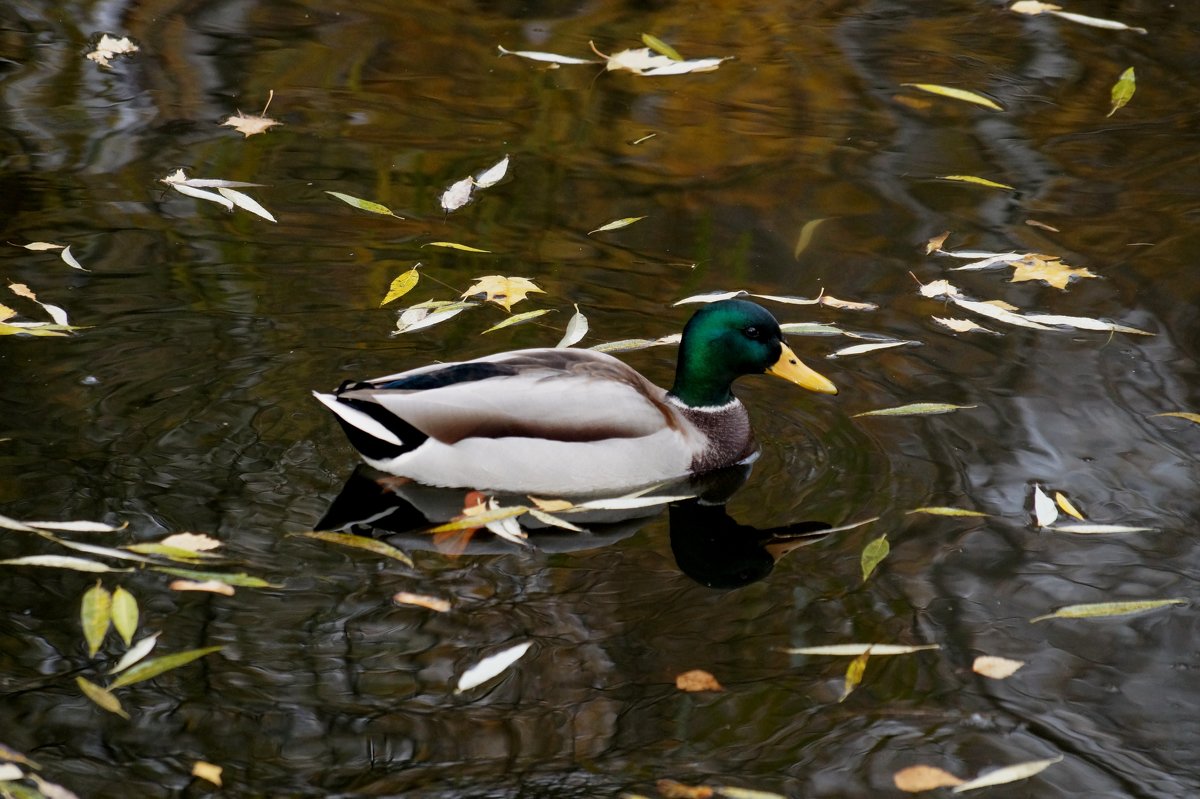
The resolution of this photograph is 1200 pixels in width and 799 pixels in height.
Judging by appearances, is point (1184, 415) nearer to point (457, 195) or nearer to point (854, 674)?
point (854, 674)

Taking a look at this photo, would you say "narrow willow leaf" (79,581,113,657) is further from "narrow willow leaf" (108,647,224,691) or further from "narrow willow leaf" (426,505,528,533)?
"narrow willow leaf" (426,505,528,533)

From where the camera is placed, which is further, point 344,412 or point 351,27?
point 351,27

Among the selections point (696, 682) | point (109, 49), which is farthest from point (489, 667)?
point (109, 49)

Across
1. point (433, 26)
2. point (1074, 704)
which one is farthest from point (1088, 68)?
point (1074, 704)

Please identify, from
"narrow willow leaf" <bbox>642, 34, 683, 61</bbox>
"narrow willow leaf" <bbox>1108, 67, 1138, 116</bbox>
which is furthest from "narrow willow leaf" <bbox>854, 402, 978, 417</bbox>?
"narrow willow leaf" <bbox>642, 34, 683, 61</bbox>

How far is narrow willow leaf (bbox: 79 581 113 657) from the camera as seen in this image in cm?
445

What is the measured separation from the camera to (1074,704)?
14.8ft

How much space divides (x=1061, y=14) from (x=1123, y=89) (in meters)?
1.31

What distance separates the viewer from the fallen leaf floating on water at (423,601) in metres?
4.74

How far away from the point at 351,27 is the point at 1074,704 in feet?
22.0

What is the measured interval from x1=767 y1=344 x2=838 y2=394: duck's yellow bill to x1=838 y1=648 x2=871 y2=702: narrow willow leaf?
1.50 m

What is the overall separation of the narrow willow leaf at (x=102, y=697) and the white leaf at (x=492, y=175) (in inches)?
157

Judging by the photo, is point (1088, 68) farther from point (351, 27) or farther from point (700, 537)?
point (700, 537)

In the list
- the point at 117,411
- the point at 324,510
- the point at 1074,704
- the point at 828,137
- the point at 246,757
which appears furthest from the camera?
the point at 828,137
